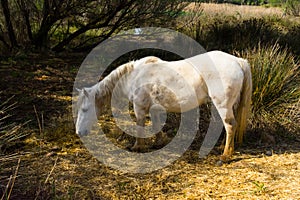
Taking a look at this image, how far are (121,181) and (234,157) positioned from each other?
1240 millimetres

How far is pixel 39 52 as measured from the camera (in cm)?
691

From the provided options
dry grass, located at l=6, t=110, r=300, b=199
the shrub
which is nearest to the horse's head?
dry grass, located at l=6, t=110, r=300, b=199

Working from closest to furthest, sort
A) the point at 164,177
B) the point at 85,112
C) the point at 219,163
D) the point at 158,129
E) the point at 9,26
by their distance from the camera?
the point at 164,177
the point at 219,163
the point at 85,112
the point at 158,129
the point at 9,26

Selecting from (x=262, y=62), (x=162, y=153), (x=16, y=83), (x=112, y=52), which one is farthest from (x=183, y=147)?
(x=112, y=52)

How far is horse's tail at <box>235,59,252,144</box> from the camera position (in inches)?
132

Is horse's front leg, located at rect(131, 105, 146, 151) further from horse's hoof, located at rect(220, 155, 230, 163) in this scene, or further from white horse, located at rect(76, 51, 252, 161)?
horse's hoof, located at rect(220, 155, 230, 163)

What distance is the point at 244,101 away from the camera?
346 centimetres

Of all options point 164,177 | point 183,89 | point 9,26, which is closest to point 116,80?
point 183,89

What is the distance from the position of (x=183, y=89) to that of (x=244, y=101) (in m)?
0.65

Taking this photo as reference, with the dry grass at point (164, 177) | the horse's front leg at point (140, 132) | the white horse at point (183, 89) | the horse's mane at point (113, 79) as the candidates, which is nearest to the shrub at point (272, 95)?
the dry grass at point (164, 177)

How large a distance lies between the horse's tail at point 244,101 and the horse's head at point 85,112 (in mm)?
1549

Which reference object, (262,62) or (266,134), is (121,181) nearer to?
(266,134)

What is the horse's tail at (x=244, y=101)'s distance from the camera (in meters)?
3.36

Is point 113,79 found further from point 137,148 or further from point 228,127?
point 228,127
